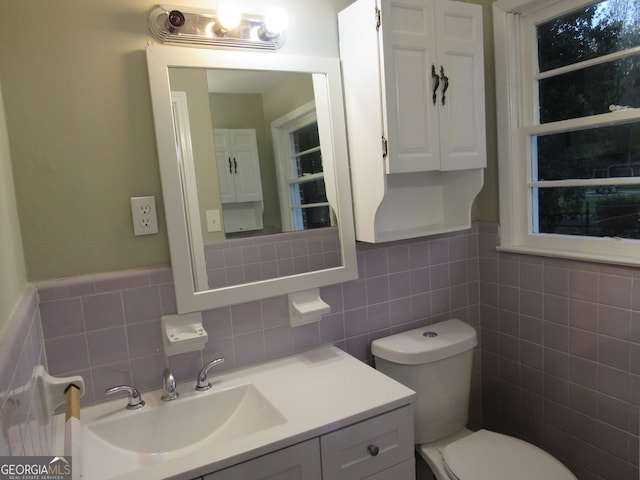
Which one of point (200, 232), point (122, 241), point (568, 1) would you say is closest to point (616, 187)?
point (568, 1)

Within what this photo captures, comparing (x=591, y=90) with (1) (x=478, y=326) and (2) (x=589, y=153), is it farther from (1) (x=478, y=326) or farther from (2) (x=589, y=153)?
(1) (x=478, y=326)

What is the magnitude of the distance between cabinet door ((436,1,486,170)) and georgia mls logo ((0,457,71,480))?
4.59 feet

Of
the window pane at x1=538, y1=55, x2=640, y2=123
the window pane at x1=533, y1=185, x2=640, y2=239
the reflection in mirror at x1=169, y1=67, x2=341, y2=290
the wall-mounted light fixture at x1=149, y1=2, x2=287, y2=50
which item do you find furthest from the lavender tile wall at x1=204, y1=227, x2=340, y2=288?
the window pane at x1=538, y1=55, x2=640, y2=123

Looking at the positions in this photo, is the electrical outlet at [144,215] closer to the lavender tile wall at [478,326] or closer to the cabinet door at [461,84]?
the lavender tile wall at [478,326]

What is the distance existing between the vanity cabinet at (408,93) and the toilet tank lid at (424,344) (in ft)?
1.33

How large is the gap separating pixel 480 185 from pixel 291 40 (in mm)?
916

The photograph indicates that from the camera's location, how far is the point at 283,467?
107 cm

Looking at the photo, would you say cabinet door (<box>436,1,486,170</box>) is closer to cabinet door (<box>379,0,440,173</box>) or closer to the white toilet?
cabinet door (<box>379,0,440,173</box>)

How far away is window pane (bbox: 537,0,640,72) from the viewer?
1.45m

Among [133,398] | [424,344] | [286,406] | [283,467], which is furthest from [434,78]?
[133,398]

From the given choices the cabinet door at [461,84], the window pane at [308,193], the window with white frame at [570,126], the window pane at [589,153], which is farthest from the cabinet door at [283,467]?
the window pane at [589,153]

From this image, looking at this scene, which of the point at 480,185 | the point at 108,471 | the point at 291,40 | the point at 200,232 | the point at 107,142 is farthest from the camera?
the point at 480,185

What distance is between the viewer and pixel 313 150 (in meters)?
1.57

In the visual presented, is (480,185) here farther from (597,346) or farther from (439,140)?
(597,346)
